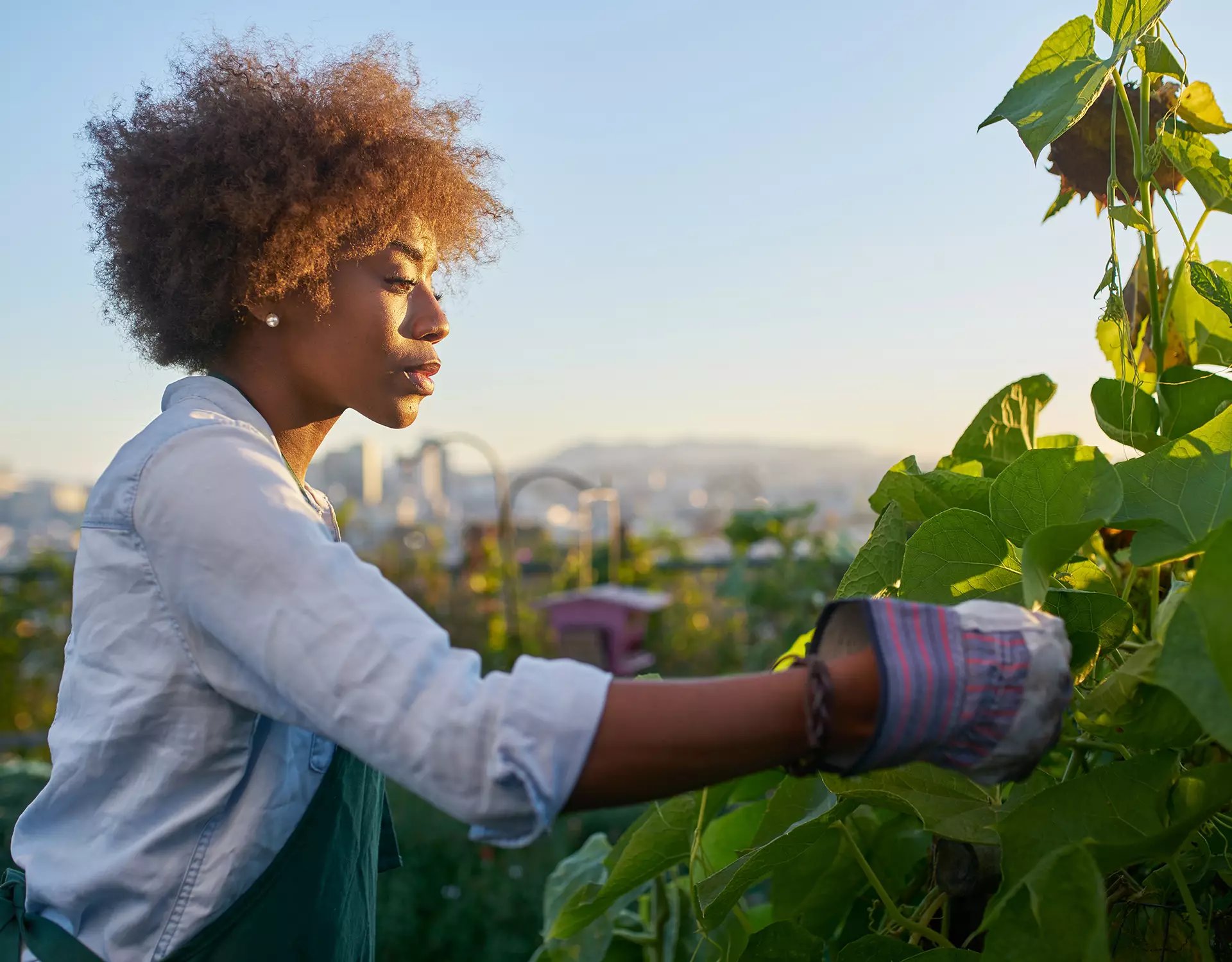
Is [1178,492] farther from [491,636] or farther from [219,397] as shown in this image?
[491,636]

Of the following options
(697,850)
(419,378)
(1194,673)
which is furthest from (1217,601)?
(419,378)

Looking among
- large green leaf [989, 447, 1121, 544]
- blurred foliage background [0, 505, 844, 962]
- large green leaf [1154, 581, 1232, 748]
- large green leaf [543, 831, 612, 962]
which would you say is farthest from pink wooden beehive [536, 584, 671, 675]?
large green leaf [1154, 581, 1232, 748]

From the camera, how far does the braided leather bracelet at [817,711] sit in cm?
51

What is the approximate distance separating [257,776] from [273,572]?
23 cm

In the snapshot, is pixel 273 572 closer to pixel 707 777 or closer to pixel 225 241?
pixel 707 777

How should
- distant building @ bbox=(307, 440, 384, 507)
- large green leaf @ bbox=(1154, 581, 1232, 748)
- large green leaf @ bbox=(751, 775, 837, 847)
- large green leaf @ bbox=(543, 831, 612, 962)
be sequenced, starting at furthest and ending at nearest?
distant building @ bbox=(307, 440, 384, 507)
large green leaf @ bbox=(543, 831, 612, 962)
large green leaf @ bbox=(751, 775, 837, 847)
large green leaf @ bbox=(1154, 581, 1232, 748)

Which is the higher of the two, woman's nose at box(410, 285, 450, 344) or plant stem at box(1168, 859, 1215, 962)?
woman's nose at box(410, 285, 450, 344)

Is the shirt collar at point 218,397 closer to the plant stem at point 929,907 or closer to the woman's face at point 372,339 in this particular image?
the woman's face at point 372,339

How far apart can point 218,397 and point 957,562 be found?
Answer: 518 millimetres

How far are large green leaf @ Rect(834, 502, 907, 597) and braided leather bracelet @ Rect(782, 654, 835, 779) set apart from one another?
9.3 inches

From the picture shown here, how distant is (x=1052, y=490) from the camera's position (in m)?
0.62

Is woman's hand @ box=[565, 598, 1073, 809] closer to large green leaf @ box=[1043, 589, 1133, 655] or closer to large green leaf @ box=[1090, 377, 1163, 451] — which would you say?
large green leaf @ box=[1043, 589, 1133, 655]

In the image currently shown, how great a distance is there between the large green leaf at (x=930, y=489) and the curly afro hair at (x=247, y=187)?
445mm

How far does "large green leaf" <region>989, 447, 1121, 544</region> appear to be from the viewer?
0.61 meters
